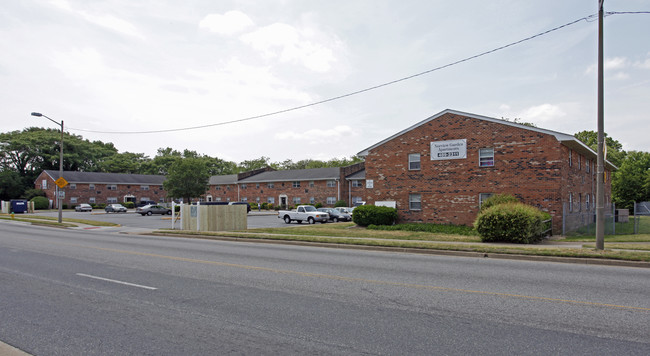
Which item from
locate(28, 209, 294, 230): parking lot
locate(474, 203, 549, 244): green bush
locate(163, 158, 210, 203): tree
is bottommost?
locate(28, 209, 294, 230): parking lot

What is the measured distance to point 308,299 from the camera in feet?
23.6

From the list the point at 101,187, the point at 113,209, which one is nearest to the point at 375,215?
the point at 113,209

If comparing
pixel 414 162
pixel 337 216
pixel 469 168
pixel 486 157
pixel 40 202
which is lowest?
pixel 337 216

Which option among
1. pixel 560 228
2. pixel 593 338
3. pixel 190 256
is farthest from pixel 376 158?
pixel 593 338

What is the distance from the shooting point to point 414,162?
25875mm

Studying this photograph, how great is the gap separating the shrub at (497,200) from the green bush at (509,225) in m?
A: 3.99

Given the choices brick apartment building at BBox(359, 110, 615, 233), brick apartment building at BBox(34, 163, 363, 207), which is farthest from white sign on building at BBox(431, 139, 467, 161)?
brick apartment building at BBox(34, 163, 363, 207)

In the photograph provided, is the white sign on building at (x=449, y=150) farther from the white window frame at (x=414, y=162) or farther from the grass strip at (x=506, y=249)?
the grass strip at (x=506, y=249)

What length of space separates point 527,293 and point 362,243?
877 cm

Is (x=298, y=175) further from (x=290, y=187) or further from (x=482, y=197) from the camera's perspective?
(x=482, y=197)

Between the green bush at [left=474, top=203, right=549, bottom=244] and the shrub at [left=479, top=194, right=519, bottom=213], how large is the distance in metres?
3.99

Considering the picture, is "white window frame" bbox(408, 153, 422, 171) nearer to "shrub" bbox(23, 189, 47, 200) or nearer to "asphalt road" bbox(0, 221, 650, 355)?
"asphalt road" bbox(0, 221, 650, 355)

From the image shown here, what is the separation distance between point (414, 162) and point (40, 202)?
63608mm

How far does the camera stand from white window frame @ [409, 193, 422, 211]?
25.6 meters
